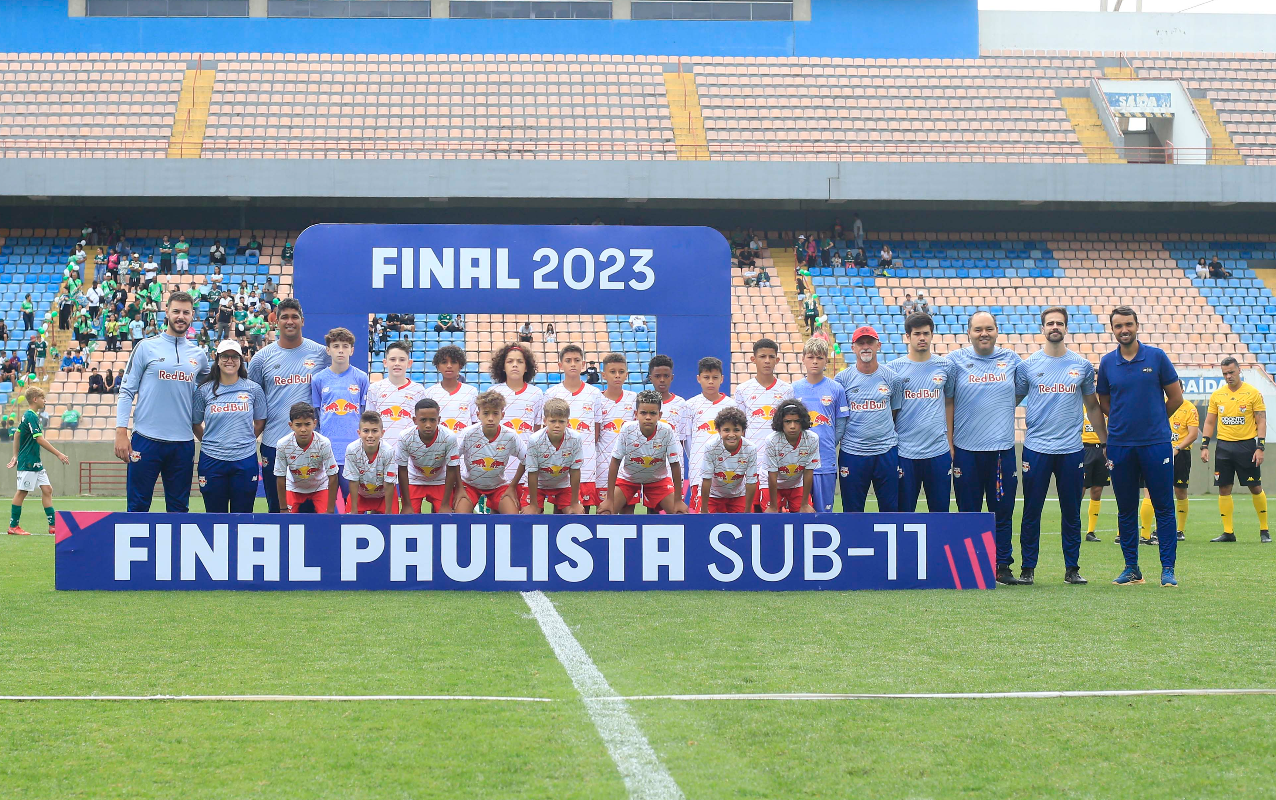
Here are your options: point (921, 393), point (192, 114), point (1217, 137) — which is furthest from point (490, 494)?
point (1217, 137)

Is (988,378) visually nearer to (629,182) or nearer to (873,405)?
(873,405)

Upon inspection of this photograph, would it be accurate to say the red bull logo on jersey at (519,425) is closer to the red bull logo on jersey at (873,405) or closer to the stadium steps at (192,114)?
the red bull logo on jersey at (873,405)

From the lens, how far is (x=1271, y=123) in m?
33.1

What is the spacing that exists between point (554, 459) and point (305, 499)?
1815mm

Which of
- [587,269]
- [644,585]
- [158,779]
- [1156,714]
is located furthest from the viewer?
[587,269]

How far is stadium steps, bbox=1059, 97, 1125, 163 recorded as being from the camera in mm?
31875

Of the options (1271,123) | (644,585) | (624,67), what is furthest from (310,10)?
(644,585)

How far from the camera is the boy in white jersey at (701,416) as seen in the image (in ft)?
31.3

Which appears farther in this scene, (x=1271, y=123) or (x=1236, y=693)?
(x=1271, y=123)

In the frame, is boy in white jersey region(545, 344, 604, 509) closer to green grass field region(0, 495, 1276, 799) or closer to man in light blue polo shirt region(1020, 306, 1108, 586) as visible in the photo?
green grass field region(0, 495, 1276, 799)

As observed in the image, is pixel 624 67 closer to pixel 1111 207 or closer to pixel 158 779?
pixel 1111 207

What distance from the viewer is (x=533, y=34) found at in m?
35.0

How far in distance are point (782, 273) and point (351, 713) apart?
26.4m

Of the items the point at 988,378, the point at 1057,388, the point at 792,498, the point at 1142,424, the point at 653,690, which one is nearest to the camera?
the point at 653,690
